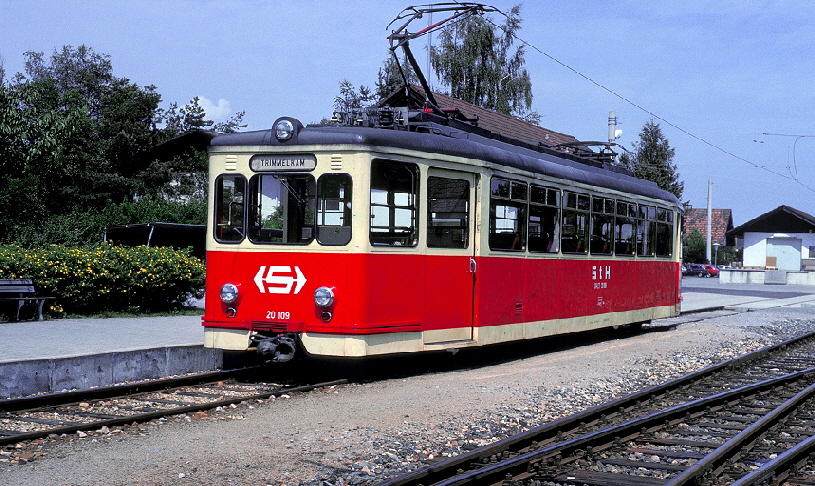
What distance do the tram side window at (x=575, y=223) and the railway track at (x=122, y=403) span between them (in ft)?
15.6

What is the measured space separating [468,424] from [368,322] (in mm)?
2237

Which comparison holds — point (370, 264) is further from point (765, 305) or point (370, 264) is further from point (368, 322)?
point (765, 305)

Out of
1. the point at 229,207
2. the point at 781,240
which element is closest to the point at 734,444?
the point at 229,207

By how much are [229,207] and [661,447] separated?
18.2 ft

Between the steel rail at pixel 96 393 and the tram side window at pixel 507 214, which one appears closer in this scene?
the steel rail at pixel 96 393

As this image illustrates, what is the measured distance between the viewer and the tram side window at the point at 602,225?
48.0 feet

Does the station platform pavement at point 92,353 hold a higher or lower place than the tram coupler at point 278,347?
lower

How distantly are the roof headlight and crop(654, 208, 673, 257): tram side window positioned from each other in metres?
9.47

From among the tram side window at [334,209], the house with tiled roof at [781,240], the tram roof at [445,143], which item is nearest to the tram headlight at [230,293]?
the tram side window at [334,209]

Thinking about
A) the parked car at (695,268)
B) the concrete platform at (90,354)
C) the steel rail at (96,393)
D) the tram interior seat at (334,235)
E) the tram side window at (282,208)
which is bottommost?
the steel rail at (96,393)

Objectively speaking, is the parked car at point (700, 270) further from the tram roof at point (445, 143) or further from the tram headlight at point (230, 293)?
the tram headlight at point (230, 293)

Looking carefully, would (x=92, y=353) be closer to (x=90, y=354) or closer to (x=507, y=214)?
(x=90, y=354)

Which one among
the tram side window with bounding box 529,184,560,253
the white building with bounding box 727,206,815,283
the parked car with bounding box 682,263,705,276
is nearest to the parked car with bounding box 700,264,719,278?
the parked car with bounding box 682,263,705,276

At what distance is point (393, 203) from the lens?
33.8 ft
